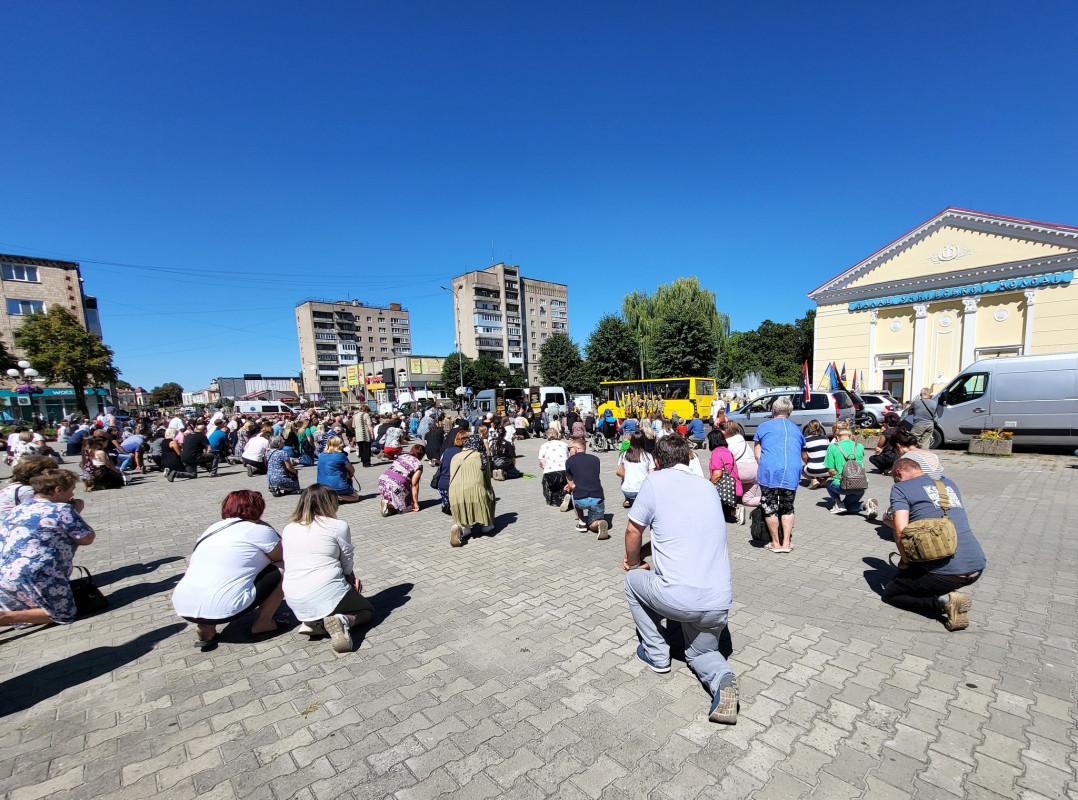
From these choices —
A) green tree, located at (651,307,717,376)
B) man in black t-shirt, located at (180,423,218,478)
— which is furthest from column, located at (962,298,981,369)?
man in black t-shirt, located at (180,423,218,478)

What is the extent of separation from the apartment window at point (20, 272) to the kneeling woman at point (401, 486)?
1899 inches

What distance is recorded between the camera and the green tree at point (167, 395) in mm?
113125

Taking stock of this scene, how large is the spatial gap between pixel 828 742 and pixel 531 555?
3.55m

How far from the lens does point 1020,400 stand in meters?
11.2

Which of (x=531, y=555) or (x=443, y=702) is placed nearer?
(x=443, y=702)

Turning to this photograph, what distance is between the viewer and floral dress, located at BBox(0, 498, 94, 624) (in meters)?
3.68

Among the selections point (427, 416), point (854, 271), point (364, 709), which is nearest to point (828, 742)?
point (364, 709)

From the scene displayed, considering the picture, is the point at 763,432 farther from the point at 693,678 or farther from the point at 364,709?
the point at 364,709

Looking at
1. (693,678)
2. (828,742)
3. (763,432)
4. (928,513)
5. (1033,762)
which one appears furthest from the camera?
(763,432)

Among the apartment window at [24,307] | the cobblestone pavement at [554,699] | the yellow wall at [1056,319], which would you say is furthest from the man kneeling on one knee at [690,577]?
the apartment window at [24,307]

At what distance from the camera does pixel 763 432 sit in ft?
17.8

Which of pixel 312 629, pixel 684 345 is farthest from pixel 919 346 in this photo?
pixel 312 629

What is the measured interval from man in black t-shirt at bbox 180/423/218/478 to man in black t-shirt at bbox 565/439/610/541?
460 inches

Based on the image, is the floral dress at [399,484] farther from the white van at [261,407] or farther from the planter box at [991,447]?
the white van at [261,407]
